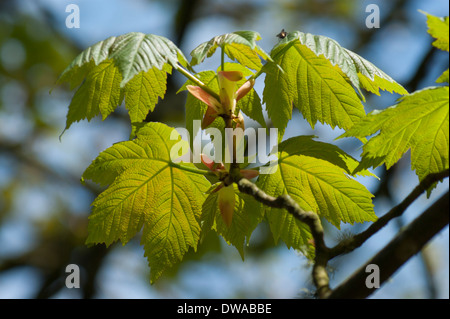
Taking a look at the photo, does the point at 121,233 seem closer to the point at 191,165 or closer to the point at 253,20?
the point at 191,165

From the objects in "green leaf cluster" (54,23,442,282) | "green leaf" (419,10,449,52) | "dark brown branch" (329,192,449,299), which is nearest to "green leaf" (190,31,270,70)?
Result: "green leaf cluster" (54,23,442,282)

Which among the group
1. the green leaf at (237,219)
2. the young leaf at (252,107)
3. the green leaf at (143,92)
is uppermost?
the green leaf at (143,92)

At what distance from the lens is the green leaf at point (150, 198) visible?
886 millimetres

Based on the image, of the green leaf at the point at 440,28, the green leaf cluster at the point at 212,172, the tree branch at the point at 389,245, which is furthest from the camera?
the green leaf cluster at the point at 212,172

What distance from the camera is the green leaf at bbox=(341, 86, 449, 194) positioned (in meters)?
0.73

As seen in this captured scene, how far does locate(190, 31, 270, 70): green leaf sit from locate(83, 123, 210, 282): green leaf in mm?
179

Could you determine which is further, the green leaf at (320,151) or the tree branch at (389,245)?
the green leaf at (320,151)

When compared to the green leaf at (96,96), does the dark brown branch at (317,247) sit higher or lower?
lower

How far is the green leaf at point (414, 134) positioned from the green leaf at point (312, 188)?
85 millimetres

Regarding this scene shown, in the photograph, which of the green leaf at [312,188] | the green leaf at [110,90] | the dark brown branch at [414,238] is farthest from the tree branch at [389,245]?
the green leaf at [110,90]

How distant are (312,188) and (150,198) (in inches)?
13.0

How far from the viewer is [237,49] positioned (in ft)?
3.15

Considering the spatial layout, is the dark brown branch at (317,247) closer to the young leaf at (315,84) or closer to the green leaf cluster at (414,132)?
the green leaf cluster at (414,132)

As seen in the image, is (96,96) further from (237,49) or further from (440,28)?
(440,28)
